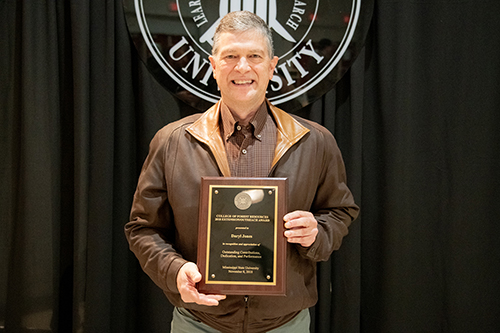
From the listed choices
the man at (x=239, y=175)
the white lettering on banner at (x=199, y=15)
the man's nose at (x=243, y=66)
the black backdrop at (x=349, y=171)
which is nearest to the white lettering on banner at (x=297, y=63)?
the black backdrop at (x=349, y=171)

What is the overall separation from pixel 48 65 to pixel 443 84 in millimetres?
2024

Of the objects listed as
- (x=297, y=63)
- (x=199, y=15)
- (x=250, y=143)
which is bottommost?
(x=250, y=143)

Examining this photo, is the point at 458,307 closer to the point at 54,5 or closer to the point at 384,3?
the point at 384,3

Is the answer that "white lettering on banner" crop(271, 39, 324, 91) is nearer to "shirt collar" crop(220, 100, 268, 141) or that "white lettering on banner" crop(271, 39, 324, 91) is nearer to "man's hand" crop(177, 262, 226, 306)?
"shirt collar" crop(220, 100, 268, 141)

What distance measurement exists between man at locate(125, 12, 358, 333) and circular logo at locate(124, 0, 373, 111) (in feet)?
2.00

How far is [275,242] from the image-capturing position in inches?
52.7

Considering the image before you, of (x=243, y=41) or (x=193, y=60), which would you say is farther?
(x=193, y=60)

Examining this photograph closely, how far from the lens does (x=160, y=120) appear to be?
2250mm

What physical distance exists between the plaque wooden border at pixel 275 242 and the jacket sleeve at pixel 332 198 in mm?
254

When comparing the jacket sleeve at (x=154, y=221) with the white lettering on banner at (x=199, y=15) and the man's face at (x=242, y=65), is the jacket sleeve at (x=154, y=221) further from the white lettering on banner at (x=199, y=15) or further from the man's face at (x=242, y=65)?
the white lettering on banner at (x=199, y=15)

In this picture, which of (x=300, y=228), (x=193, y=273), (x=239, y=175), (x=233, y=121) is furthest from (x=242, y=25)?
(x=193, y=273)

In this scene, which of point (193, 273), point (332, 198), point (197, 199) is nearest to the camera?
point (193, 273)

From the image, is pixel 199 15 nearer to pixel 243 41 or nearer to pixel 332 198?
pixel 243 41

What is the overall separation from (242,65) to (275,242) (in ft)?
2.00
